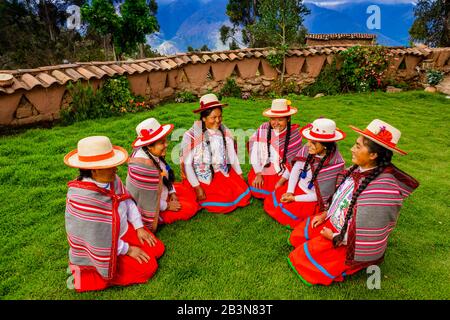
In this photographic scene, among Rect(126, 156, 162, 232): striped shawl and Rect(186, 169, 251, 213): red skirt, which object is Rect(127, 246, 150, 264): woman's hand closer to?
Rect(126, 156, 162, 232): striped shawl

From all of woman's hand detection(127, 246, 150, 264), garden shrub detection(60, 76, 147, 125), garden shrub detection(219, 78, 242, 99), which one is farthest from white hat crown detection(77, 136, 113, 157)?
garden shrub detection(219, 78, 242, 99)

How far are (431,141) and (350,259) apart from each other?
575cm

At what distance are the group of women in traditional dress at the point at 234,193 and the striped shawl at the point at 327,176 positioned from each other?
0.01 m

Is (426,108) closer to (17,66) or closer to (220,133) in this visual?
(220,133)

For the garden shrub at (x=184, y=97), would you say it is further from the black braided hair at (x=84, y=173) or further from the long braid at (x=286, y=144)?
the black braided hair at (x=84, y=173)

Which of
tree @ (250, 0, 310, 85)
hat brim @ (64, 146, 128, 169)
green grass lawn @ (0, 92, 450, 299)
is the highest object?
tree @ (250, 0, 310, 85)

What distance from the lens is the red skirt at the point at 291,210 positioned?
371 cm

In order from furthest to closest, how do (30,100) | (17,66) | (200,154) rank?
(17,66), (30,100), (200,154)

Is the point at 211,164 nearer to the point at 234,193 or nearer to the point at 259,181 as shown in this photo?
the point at 234,193

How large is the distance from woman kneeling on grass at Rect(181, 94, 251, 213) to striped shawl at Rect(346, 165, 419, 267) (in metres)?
1.81

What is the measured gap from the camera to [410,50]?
11.8 m

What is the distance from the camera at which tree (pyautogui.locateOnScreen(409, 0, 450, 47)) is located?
22719mm
